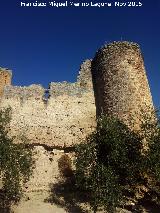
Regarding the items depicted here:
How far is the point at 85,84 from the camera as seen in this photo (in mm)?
25812

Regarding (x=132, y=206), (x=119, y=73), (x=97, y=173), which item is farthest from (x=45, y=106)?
(x=132, y=206)

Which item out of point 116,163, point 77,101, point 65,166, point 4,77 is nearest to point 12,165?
point 65,166

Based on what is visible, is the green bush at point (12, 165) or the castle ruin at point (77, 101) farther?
the castle ruin at point (77, 101)

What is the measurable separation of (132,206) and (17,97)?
34.6ft

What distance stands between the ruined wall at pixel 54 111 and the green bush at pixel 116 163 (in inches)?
141

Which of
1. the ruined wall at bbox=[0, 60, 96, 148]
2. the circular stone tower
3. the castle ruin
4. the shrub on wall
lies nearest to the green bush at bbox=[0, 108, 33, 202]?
the castle ruin

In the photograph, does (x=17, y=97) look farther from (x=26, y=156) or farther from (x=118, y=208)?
(x=118, y=208)

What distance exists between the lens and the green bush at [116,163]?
18.3 m

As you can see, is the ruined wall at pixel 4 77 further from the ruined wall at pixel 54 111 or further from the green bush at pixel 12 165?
the green bush at pixel 12 165

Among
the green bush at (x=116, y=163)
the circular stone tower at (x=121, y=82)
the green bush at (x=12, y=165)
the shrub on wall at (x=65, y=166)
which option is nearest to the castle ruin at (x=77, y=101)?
the circular stone tower at (x=121, y=82)

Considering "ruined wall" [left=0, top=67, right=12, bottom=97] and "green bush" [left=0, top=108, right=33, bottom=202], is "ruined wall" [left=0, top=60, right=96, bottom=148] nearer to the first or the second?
"ruined wall" [left=0, top=67, right=12, bottom=97]

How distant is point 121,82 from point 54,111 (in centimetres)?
478

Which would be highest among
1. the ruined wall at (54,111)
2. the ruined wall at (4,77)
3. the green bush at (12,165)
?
the ruined wall at (4,77)

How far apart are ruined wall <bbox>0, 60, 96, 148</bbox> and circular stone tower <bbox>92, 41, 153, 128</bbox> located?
3.09 ft
